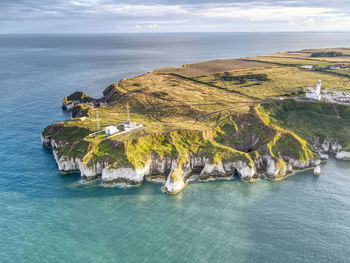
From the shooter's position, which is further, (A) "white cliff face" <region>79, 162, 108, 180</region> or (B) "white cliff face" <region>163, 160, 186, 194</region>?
(A) "white cliff face" <region>79, 162, 108, 180</region>

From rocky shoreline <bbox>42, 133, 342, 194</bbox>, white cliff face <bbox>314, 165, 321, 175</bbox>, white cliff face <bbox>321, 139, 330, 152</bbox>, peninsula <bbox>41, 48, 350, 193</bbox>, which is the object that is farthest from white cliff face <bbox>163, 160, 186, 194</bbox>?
white cliff face <bbox>321, 139, 330, 152</bbox>

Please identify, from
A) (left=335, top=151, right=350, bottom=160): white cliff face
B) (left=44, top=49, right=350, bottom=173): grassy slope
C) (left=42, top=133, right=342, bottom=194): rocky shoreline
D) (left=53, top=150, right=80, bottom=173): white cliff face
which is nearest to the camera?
(left=42, top=133, right=342, bottom=194): rocky shoreline

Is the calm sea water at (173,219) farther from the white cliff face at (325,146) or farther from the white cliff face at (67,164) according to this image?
the white cliff face at (325,146)

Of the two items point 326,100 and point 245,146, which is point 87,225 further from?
point 326,100

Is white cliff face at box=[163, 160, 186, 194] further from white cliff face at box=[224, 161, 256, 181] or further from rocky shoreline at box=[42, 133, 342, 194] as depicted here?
white cliff face at box=[224, 161, 256, 181]

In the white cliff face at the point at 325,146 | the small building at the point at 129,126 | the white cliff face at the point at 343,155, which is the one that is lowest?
the white cliff face at the point at 343,155

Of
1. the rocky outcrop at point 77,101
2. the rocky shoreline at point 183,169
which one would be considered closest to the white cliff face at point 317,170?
the rocky shoreline at point 183,169
